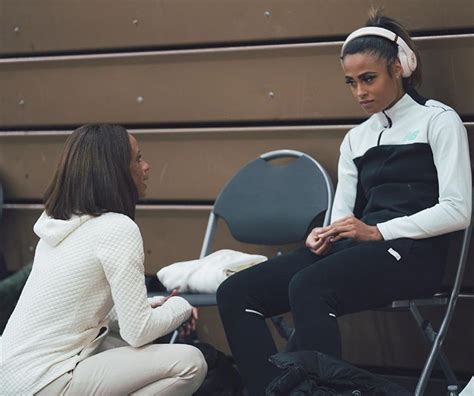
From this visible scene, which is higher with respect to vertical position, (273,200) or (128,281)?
(128,281)

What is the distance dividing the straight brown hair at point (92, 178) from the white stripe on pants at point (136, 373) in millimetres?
450

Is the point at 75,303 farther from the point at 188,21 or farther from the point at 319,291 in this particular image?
the point at 188,21

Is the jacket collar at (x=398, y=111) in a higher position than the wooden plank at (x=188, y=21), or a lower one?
lower

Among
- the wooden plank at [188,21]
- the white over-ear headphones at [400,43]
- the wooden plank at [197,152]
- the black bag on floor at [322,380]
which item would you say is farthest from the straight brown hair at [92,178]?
the wooden plank at [188,21]

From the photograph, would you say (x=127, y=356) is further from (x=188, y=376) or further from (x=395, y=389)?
(x=395, y=389)

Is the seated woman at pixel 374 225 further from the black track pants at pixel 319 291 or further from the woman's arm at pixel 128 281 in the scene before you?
the woman's arm at pixel 128 281

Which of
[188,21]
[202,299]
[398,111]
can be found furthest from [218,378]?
[188,21]

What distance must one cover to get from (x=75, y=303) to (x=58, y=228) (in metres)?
0.25

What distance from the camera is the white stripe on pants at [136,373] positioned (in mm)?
2783

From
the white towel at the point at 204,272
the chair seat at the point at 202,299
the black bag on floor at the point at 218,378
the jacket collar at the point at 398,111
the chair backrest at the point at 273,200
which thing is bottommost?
the black bag on floor at the point at 218,378

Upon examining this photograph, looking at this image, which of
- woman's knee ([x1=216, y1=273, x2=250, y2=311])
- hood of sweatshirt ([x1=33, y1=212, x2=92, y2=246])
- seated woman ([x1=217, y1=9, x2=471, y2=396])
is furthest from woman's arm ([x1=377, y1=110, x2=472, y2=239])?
hood of sweatshirt ([x1=33, y1=212, x2=92, y2=246])

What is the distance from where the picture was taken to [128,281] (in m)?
2.76

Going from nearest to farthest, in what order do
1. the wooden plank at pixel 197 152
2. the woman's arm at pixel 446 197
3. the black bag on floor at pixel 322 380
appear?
1. the black bag on floor at pixel 322 380
2. the woman's arm at pixel 446 197
3. the wooden plank at pixel 197 152

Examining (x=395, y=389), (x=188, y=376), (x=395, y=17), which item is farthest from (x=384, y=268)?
(x=395, y=17)
